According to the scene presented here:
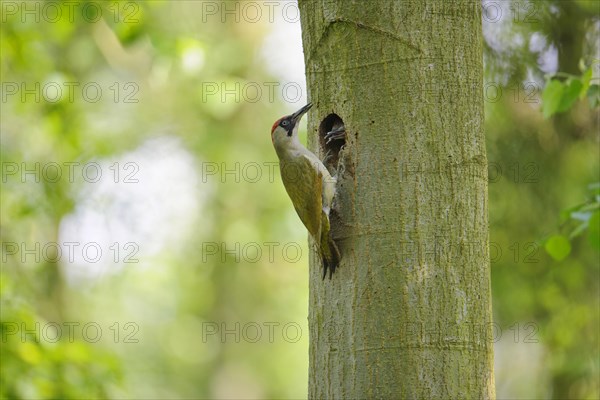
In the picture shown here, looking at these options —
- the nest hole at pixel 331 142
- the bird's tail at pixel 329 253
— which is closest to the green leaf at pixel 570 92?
the nest hole at pixel 331 142

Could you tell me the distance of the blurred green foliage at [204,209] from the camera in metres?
6.62

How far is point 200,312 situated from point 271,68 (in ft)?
26.8

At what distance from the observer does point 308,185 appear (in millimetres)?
4172

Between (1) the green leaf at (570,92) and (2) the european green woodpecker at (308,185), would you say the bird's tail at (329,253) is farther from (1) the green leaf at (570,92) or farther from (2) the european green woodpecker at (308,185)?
(1) the green leaf at (570,92)

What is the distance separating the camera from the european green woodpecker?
10.1 feet

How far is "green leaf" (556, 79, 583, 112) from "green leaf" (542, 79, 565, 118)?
0.08ft

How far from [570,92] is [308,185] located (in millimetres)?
1500

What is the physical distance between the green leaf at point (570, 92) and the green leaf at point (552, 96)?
0.08 ft

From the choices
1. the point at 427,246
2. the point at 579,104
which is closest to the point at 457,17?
the point at 427,246

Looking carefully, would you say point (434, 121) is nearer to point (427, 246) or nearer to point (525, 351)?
point (427, 246)

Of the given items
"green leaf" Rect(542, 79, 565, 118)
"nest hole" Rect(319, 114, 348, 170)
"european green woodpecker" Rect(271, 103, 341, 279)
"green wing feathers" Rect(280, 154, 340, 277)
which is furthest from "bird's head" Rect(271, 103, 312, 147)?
"green leaf" Rect(542, 79, 565, 118)

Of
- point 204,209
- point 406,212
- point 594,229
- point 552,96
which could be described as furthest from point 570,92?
point 204,209

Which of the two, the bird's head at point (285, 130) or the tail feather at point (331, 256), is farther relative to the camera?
the bird's head at point (285, 130)

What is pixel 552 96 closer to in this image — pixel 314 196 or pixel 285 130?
pixel 314 196
